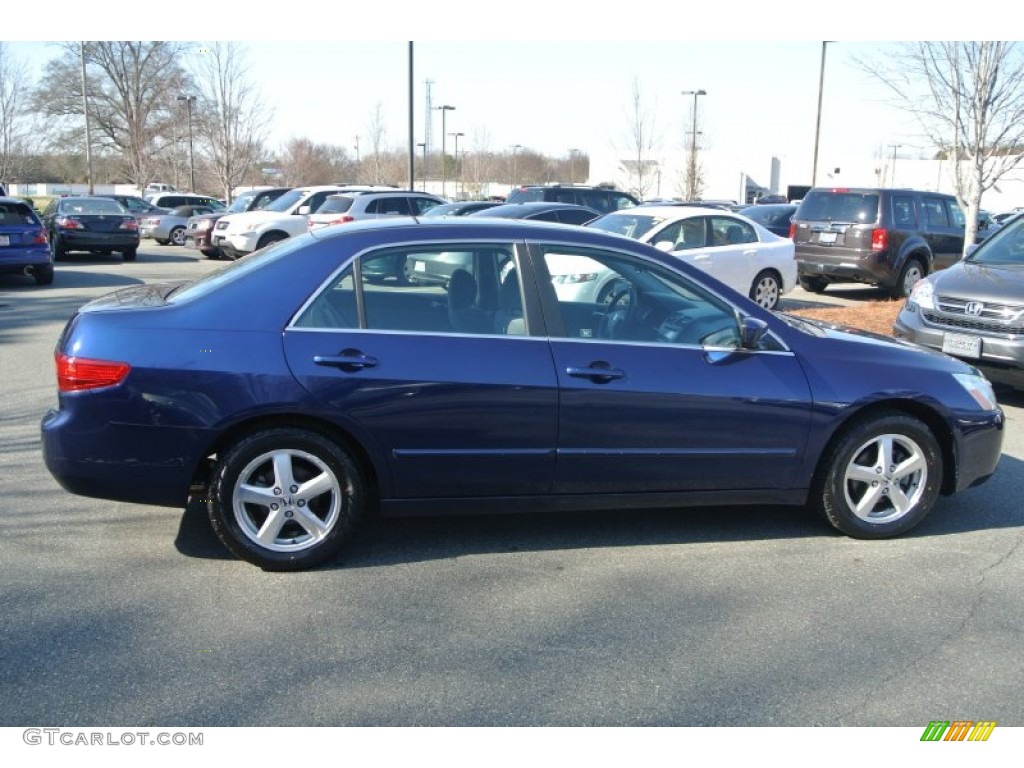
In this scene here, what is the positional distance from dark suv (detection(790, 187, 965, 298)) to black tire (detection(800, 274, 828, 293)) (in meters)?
0.57

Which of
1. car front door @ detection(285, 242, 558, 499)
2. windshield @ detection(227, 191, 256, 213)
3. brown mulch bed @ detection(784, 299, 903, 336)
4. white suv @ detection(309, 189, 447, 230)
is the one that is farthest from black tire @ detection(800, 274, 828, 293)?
windshield @ detection(227, 191, 256, 213)

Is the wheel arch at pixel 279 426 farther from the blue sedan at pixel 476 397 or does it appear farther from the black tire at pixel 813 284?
the black tire at pixel 813 284

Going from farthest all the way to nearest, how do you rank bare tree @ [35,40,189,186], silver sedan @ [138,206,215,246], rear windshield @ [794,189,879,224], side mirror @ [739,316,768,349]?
bare tree @ [35,40,189,186] → silver sedan @ [138,206,215,246] → rear windshield @ [794,189,879,224] → side mirror @ [739,316,768,349]

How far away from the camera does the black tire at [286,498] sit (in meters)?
4.11

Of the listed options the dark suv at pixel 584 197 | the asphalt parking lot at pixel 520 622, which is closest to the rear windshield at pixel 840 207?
the dark suv at pixel 584 197

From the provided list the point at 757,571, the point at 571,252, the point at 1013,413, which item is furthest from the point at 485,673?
the point at 1013,413

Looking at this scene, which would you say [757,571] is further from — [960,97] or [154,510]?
[960,97]

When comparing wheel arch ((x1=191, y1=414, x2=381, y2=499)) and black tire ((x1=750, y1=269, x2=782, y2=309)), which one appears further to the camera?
black tire ((x1=750, y1=269, x2=782, y2=309))

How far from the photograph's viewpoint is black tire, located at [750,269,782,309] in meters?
12.9

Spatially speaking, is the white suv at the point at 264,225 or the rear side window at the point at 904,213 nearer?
the rear side window at the point at 904,213

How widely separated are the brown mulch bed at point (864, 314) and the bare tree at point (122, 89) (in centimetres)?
5011

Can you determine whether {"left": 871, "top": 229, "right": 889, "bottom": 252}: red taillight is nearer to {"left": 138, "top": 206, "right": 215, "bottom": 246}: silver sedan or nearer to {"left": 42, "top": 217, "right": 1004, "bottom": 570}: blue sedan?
{"left": 42, "top": 217, "right": 1004, "bottom": 570}: blue sedan

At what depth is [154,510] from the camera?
4.96 metres

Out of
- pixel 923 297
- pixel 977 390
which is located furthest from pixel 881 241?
pixel 977 390
